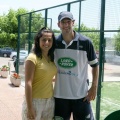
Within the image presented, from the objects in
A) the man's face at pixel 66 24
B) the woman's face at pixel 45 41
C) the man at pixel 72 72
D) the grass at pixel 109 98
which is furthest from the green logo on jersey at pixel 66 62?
the grass at pixel 109 98

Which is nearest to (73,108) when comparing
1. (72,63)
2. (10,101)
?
(72,63)

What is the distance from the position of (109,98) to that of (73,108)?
8.48 ft

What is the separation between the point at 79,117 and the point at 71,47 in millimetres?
838

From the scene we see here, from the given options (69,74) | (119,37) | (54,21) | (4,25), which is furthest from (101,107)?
(4,25)

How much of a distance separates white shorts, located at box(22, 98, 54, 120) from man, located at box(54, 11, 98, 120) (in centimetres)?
10

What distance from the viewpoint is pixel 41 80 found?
3.34 meters

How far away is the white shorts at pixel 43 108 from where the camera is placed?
340 cm

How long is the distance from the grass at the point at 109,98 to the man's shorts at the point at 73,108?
2356mm

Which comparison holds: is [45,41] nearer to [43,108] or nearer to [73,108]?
[43,108]

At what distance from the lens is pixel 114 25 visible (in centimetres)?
552

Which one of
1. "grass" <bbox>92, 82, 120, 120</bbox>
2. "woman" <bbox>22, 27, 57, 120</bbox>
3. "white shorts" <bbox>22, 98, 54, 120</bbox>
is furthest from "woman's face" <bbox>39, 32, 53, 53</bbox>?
"grass" <bbox>92, 82, 120, 120</bbox>

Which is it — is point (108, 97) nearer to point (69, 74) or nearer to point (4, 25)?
point (69, 74)

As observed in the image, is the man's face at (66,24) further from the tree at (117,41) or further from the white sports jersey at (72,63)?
the tree at (117,41)

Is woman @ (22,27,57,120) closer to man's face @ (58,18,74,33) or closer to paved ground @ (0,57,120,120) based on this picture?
man's face @ (58,18,74,33)
